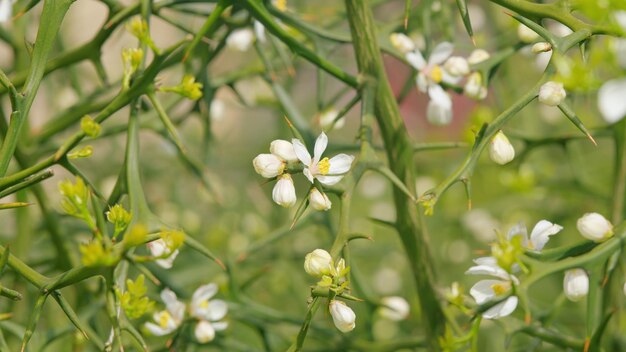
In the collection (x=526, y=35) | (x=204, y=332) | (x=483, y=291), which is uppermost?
(x=526, y=35)

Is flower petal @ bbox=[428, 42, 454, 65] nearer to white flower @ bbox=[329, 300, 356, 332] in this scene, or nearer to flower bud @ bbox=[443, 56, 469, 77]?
flower bud @ bbox=[443, 56, 469, 77]

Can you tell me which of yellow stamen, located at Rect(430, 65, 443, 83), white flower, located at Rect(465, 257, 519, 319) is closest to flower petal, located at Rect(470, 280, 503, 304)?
white flower, located at Rect(465, 257, 519, 319)

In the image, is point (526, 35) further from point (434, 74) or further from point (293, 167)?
point (293, 167)

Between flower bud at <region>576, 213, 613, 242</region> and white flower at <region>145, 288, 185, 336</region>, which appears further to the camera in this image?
white flower at <region>145, 288, 185, 336</region>

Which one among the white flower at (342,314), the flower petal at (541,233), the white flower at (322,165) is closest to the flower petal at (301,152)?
the white flower at (322,165)

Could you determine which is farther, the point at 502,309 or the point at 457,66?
the point at 457,66

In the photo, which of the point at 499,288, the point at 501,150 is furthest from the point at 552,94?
the point at 499,288
